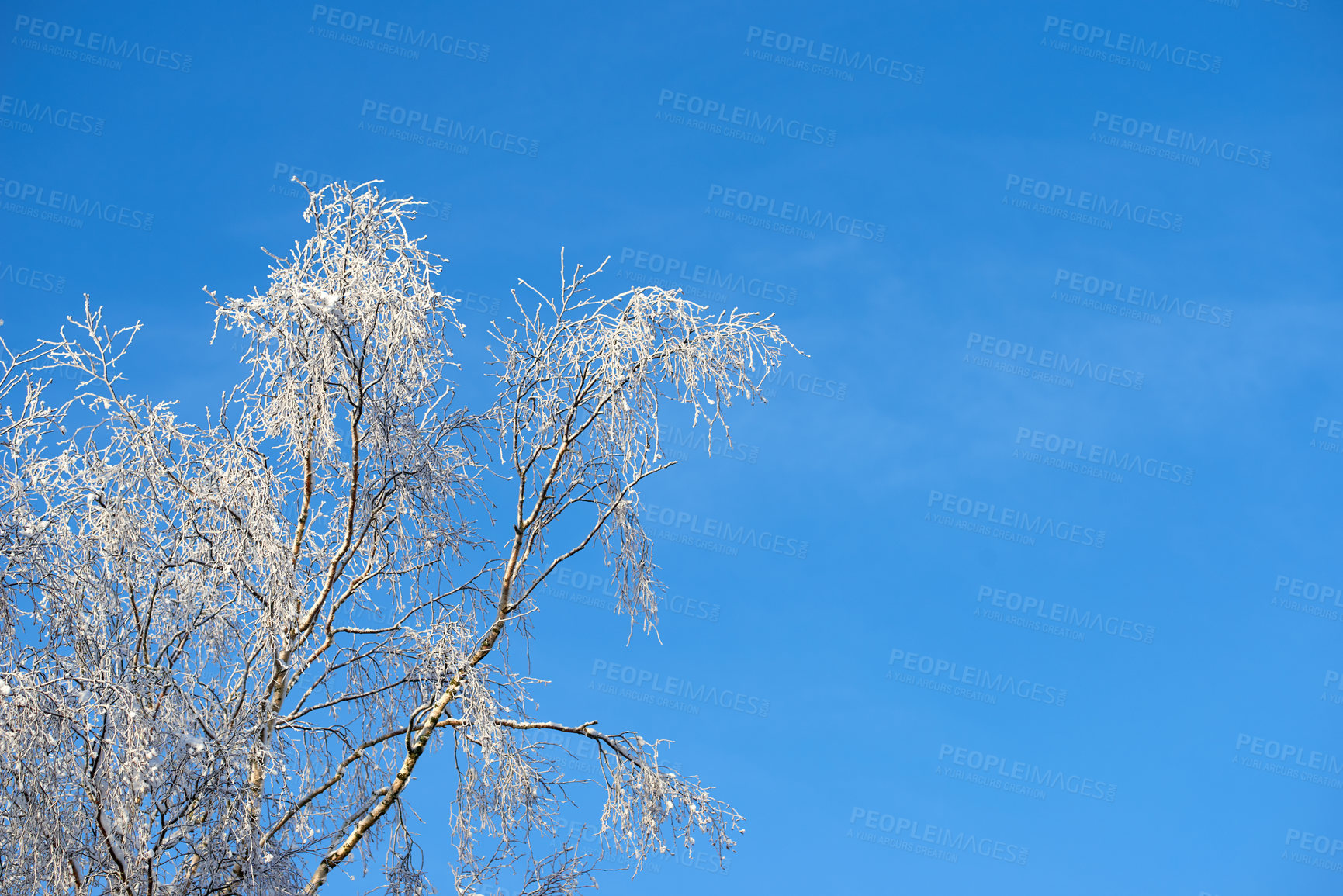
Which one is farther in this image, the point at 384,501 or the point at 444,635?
the point at 384,501

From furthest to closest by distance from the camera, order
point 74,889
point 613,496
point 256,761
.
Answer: point 613,496, point 256,761, point 74,889

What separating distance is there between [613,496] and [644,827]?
1871 millimetres

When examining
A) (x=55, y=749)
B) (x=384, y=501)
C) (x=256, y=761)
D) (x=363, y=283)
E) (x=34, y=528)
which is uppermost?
(x=363, y=283)

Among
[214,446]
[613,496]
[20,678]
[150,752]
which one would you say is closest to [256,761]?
[150,752]

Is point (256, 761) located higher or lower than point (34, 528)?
lower

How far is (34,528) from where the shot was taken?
6.21 metres

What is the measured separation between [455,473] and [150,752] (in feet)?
7.94

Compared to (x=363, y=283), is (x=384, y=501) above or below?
below

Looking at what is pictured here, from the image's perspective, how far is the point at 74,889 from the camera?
20.2ft

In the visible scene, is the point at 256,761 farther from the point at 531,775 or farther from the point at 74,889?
the point at 531,775

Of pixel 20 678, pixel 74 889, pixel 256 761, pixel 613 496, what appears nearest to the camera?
pixel 20 678

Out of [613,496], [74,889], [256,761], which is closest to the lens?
[74,889]

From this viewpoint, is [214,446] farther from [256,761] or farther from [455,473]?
[256,761]

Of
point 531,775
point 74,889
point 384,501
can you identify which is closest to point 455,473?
point 384,501
